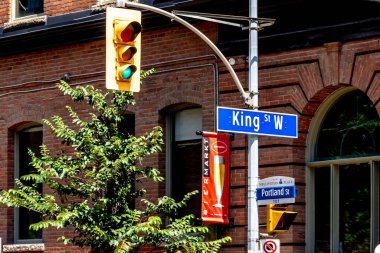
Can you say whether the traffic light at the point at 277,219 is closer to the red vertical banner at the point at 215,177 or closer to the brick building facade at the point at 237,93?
the brick building facade at the point at 237,93

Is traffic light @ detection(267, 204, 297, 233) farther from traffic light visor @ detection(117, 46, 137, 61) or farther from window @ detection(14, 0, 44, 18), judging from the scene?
window @ detection(14, 0, 44, 18)

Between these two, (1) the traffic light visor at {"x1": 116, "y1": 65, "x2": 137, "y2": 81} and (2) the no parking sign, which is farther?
(2) the no parking sign

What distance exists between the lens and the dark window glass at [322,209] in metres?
22.6

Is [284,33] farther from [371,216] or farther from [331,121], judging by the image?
[371,216]

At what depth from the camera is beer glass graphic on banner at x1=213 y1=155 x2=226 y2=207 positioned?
2328 cm

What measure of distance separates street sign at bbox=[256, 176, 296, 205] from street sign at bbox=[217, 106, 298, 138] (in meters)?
0.78

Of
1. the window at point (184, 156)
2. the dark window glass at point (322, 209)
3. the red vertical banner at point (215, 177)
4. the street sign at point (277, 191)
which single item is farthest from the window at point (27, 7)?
the street sign at point (277, 191)

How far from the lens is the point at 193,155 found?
82.7 ft

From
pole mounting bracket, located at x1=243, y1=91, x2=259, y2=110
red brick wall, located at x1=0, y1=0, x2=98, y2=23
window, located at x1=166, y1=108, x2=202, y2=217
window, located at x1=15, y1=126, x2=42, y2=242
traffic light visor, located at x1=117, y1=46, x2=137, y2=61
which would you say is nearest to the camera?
traffic light visor, located at x1=117, y1=46, x2=137, y2=61

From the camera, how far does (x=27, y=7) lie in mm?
29312

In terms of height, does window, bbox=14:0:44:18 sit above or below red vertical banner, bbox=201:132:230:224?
above

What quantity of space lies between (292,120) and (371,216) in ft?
11.9

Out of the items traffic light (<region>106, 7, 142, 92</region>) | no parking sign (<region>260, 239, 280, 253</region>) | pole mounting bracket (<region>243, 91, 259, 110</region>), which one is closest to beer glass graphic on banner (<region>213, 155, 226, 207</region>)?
pole mounting bracket (<region>243, 91, 259, 110</region>)

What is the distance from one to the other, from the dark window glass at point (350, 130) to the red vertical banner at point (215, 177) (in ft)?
6.02
